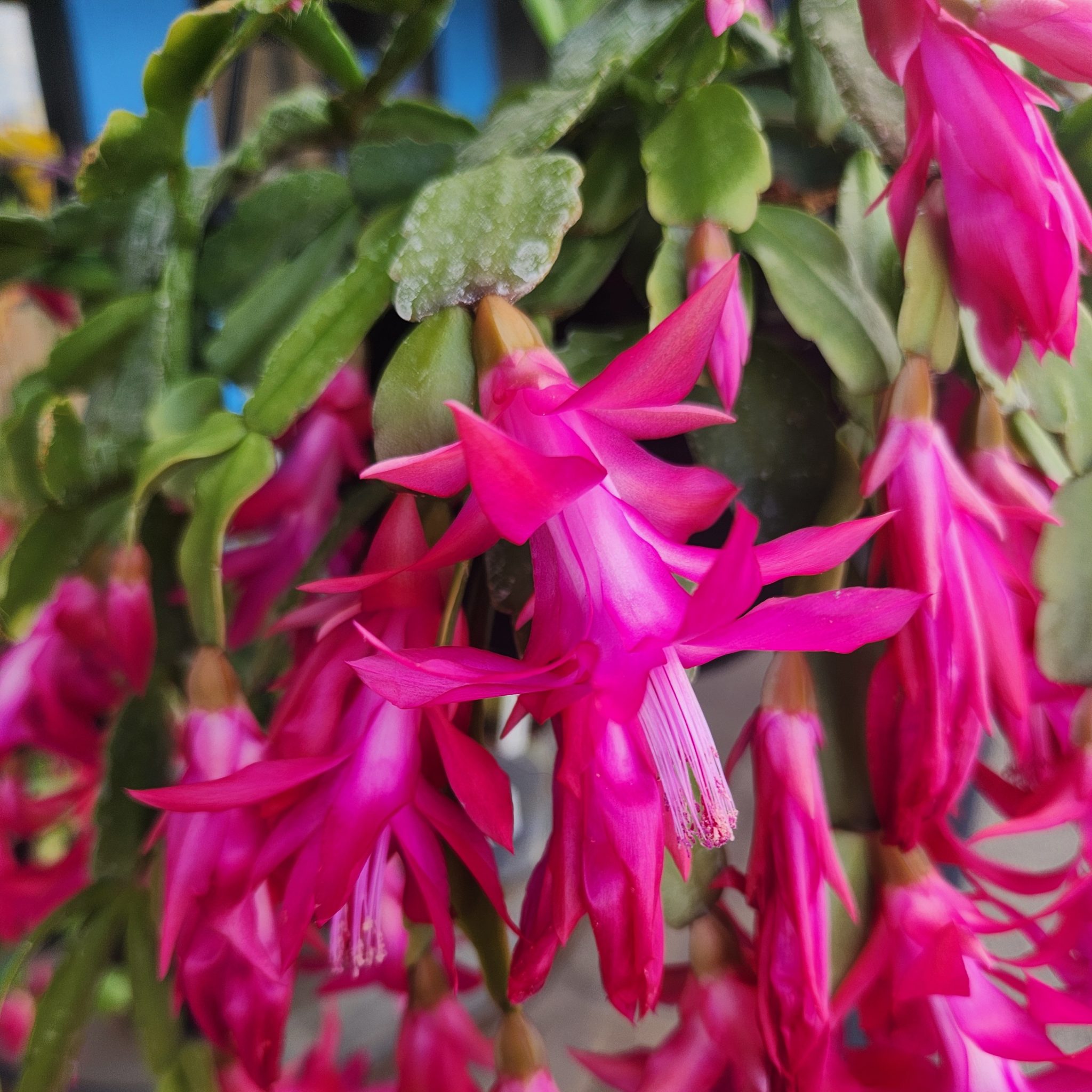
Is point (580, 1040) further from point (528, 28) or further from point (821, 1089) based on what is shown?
point (528, 28)

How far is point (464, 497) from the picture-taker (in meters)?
0.31

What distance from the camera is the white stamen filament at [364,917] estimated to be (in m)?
0.28

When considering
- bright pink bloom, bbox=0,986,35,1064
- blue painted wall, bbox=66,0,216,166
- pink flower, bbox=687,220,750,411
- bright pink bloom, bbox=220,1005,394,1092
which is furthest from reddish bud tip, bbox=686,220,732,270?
blue painted wall, bbox=66,0,216,166

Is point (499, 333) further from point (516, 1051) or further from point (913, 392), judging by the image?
point (516, 1051)

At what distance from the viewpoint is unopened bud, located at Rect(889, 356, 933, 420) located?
286mm

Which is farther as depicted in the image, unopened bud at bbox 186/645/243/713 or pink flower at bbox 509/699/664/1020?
unopened bud at bbox 186/645/243/713

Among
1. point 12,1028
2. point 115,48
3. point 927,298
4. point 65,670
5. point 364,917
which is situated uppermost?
point 927,298

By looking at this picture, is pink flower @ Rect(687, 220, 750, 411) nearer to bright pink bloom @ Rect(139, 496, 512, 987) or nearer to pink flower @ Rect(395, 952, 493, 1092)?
bright pink bloom @ Rect(139, 496, 512, 987)

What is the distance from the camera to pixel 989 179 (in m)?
0.25

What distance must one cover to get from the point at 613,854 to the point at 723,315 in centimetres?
16

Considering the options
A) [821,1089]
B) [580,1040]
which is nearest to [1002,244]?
[821,1089]

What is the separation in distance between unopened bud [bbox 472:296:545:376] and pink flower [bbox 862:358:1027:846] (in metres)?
0.12

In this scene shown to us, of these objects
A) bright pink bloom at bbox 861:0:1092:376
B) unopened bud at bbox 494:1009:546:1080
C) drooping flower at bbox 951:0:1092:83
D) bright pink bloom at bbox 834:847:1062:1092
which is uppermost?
drooping flower at bbox 951:0:1092:83

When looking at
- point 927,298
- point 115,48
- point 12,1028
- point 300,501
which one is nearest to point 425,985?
point 300,501
